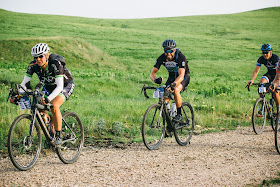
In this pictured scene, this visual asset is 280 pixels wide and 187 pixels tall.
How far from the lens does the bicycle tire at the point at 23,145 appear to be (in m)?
5.37

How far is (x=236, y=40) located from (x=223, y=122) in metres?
51.4

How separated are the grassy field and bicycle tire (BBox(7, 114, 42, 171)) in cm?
43

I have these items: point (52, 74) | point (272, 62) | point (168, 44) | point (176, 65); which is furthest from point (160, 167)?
point (272, 62)

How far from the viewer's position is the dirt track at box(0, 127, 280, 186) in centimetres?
527

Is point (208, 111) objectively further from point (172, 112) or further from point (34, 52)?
point (34, 52)

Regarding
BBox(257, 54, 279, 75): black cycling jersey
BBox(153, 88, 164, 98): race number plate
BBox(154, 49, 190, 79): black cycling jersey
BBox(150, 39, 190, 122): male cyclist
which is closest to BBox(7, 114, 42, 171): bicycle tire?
BBox(153, 88, 164, 98): race number plate

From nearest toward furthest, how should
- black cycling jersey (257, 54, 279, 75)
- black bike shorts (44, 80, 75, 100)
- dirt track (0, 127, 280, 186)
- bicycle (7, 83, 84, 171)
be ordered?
1. dirt track (0, 127, 280, 186)
2. bicycle (7, 83, 84, 171)
3. black bike shorts (44, 80, 75, 100)
4. black cycling jersey (257, 54, 279, 75)

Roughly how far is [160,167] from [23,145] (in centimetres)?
240

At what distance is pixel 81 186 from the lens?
5.02 meters

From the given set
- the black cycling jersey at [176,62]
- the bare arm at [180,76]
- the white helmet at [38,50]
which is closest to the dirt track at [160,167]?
the bare arm at [180,76]

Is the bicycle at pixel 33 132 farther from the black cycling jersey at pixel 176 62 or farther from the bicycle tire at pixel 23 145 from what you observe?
the black cycling jersey at pixel 176 62

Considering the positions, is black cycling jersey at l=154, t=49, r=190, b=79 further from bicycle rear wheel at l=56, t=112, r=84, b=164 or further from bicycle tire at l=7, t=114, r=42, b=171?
bicycle tire at l=7, t=114, r=42, b=171

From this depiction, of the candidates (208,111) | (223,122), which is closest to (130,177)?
(223,122)

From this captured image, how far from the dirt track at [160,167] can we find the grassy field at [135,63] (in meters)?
1.68
